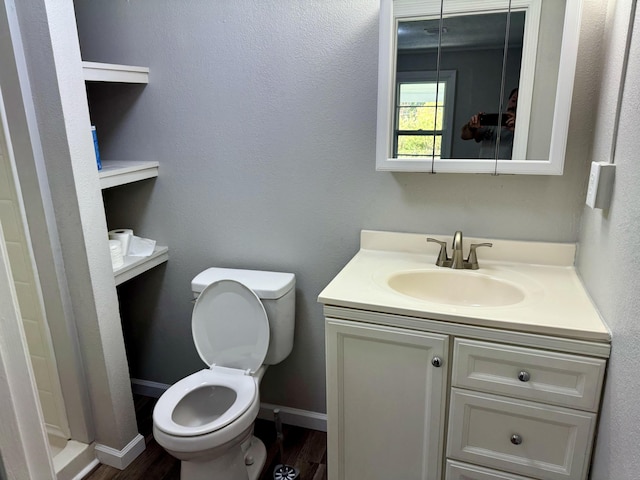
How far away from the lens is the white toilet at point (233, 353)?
1.64m

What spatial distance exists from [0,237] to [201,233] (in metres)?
1.60

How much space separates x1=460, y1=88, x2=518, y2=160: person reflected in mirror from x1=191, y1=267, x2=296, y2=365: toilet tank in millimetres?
897

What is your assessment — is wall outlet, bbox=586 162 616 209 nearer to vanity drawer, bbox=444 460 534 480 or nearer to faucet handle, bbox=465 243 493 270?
faucet handle, bbox=465 243 493 270

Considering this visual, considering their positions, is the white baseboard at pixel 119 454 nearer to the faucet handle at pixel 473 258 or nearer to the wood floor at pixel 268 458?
the wood floor at pixel 268 458

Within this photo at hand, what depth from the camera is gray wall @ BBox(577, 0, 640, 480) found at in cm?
97

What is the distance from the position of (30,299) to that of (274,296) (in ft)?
3.07

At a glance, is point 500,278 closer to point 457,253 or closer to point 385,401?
point 457,253

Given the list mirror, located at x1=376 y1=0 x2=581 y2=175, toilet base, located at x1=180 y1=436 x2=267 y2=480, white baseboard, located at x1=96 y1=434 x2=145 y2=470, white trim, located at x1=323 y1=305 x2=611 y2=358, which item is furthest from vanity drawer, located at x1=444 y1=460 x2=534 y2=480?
white baseboard, located at x1=96 y1=434 x2=145 y2=470

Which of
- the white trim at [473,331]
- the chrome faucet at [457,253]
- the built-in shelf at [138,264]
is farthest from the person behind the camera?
the built-in shelf at [138,264]

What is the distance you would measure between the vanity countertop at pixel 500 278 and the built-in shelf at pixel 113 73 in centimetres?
116

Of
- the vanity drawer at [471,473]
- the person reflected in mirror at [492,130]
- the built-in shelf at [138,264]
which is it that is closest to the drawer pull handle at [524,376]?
the vanity drawer at [471,473]

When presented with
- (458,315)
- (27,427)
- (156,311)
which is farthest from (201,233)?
(27,427)

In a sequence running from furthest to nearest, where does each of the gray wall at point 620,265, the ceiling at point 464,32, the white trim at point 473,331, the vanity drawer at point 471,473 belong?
the ceiling at point 464,32 < the vanity drawer at point 471,473 < the white trim at point 473,331 < the gray wall at point 620,265

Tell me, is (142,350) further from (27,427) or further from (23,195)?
(27,427)
